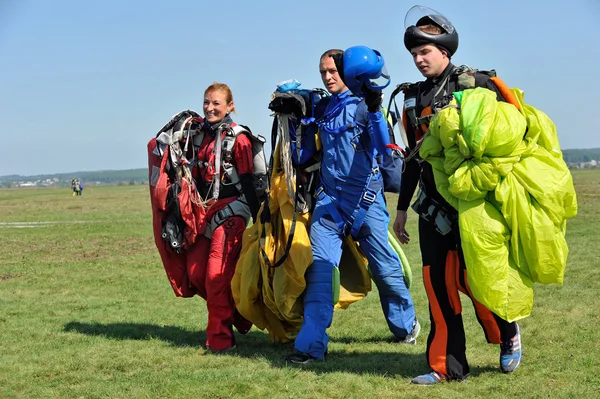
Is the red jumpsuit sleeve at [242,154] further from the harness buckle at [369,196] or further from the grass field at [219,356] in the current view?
the grass field at [219,356]

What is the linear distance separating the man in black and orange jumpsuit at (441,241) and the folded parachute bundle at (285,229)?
96 cm

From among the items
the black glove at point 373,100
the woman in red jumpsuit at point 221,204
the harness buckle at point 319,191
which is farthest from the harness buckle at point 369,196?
the woman in red jumpsuit at point 221,204

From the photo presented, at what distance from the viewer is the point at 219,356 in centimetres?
584

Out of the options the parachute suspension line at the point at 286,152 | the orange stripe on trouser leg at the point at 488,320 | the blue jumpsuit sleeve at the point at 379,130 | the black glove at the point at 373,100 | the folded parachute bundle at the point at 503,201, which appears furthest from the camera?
the parachute suspension line at the point at 286,152

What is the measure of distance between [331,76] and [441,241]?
1.56 m

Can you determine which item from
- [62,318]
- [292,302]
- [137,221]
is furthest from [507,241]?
[137,221]

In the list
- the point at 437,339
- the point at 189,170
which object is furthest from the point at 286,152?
the point at 437,339

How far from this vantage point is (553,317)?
688cm

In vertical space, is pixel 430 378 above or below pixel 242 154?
below

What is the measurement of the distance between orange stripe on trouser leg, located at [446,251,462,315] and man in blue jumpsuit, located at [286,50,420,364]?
3.28 feet

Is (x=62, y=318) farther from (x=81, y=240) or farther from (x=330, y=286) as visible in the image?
(x=81, y=240)

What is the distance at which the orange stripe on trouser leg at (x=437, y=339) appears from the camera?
4660mm

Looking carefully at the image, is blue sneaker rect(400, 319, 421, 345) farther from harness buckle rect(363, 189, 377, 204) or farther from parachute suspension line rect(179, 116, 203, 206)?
parachute suspension line rect(179, 116, 203, 206)

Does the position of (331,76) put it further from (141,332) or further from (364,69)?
(141,332)
